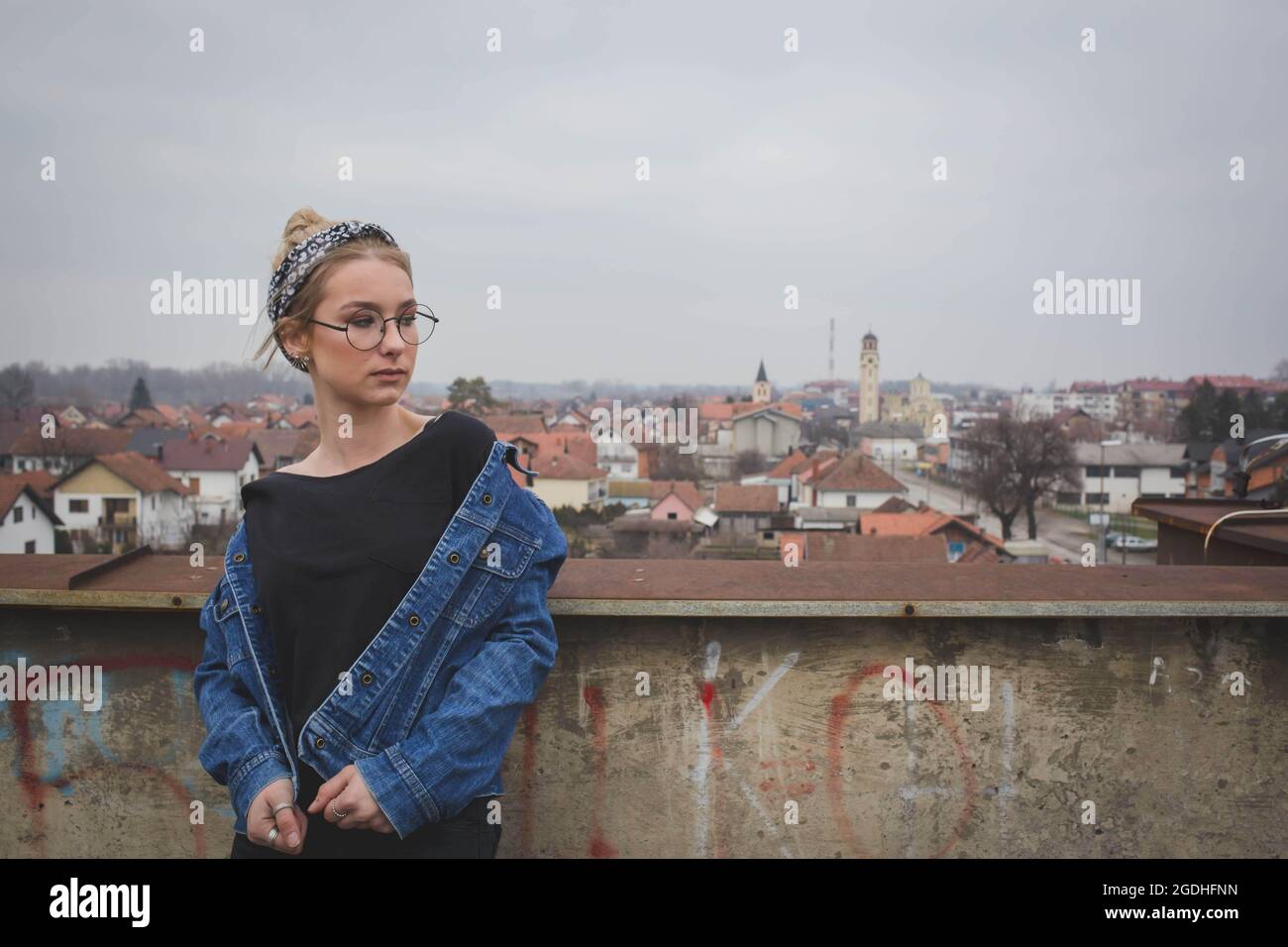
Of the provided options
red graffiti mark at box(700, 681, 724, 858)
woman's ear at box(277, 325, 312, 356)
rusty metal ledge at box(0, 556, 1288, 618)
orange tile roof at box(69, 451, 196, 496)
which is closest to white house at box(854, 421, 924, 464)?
orange tile roof at box(69, 451, 196, 496)

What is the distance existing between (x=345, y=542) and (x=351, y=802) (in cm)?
44

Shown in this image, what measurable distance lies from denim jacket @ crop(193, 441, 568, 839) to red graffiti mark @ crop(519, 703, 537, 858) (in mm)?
693

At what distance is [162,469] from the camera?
128 ft

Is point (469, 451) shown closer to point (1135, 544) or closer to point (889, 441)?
point (1135, 544)

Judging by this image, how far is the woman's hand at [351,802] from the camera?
5.23 ft

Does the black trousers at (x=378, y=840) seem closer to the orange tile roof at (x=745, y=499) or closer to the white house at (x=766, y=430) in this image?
the orange tile roof at (x=745, y=499)

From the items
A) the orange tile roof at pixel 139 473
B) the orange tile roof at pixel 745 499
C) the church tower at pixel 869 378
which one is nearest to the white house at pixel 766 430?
the orange tile roof at pixel 745 499

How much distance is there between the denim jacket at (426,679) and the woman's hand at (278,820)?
0.02 metres

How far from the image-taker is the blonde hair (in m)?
1.70
